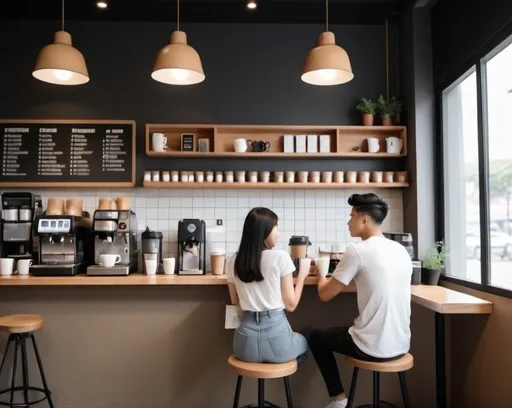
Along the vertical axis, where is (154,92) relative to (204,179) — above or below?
above

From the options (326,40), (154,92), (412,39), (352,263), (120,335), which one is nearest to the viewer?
(352,263)

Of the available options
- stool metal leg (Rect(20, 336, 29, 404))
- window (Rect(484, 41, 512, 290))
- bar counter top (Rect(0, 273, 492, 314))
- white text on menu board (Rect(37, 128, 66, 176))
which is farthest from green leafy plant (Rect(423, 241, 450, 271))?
white text on menu board (Rect(37, 128, 66, 176))

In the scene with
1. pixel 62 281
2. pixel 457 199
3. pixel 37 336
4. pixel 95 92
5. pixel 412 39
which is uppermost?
pixel 412 39

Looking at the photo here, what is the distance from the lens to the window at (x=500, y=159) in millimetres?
2705

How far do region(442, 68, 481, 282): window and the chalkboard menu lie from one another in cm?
241

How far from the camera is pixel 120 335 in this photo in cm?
324

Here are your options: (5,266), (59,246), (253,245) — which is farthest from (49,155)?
(253,245)

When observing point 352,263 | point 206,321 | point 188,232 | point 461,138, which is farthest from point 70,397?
point 461,138

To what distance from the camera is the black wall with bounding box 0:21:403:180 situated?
391 centimetres

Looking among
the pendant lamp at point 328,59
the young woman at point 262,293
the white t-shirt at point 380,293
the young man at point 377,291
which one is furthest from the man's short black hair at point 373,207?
the pendant lamp at point 328,59

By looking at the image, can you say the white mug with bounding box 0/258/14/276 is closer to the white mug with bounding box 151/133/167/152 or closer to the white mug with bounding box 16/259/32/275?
the white mug with bounding box 16/259/32/275

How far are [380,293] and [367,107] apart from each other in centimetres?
184

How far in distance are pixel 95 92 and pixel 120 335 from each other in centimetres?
195

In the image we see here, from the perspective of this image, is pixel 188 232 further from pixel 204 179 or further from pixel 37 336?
pixel 37 336
